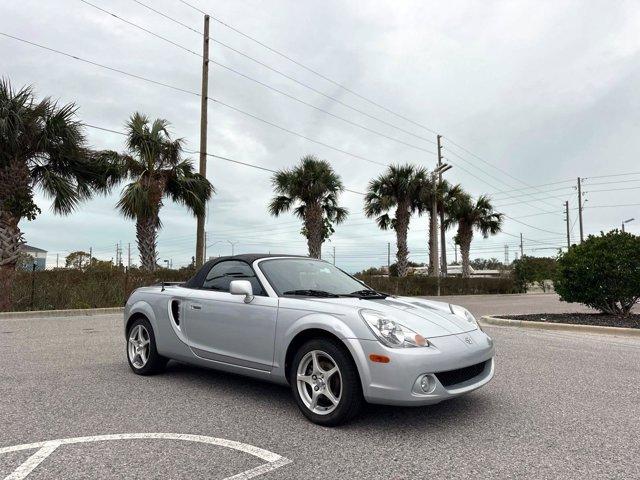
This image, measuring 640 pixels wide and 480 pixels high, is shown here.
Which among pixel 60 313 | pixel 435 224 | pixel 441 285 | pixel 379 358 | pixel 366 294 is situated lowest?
pixel 60 313

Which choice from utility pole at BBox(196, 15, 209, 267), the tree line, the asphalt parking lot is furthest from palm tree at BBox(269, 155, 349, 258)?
the asphalt parking lot

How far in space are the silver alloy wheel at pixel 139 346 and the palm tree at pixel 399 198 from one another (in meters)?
27.2

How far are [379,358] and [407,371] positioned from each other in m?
0.23

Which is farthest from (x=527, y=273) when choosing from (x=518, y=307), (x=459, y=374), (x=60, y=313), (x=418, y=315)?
(x=459, y=374)

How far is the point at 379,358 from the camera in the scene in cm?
386

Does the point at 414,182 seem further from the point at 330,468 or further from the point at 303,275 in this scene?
the point at 330,468

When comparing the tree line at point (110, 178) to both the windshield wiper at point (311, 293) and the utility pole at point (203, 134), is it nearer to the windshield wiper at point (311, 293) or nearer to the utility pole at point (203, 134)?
the utility pole at point (203, 134)

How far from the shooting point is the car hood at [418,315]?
4152mm

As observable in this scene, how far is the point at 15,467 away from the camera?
128 inches

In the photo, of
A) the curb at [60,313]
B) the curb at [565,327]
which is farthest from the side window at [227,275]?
the curb at [60,313]

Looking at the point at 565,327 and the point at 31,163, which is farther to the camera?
the point at 31,163

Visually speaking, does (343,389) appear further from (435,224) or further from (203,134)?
(435,224)

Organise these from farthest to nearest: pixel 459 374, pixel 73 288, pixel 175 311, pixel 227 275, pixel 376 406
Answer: pixel 73 288 < pixel 175 311 < pixel 227 275 < pixel 376 406 < pixel 459 374

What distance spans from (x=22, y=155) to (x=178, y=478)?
53.2 feet
